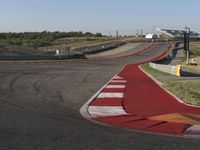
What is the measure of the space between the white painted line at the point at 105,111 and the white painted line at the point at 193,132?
7.86 feet

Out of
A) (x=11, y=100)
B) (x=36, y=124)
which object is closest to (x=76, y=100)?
(x=11, y=100)

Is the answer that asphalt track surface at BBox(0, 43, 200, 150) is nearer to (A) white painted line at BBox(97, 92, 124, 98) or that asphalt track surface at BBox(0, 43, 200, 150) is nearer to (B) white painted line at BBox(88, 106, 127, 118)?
(B) white painted line at BBox(88, 106, 127, 118)

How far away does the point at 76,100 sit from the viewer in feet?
46.8

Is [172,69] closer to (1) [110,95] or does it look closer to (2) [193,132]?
(1) [110,95]

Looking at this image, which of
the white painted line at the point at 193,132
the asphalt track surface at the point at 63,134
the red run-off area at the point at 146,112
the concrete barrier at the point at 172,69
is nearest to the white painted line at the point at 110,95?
the red run-off area at the point at 146,112

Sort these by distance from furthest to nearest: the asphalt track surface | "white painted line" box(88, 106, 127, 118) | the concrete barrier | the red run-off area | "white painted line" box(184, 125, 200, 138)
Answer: the concrete barrier, "white painted line" box(88, 106, 127, 118), the red run-off area, "white painted line" box(184, 125, 200, 138), the asphalt track surface

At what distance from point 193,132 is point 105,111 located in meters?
3.32

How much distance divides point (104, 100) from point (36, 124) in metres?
5.41

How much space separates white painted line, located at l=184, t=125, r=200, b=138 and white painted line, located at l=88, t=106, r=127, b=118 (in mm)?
2394

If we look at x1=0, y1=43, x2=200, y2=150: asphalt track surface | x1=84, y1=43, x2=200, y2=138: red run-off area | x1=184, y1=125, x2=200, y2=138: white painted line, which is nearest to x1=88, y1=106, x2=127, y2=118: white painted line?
x1=84, y1=43, x2=200, y2=138: red run-off area

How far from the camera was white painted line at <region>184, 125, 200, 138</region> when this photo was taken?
8681 millimetres

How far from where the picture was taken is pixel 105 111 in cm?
1189

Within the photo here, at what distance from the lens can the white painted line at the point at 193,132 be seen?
8681 millimetres

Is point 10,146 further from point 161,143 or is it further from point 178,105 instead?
point 178,105
